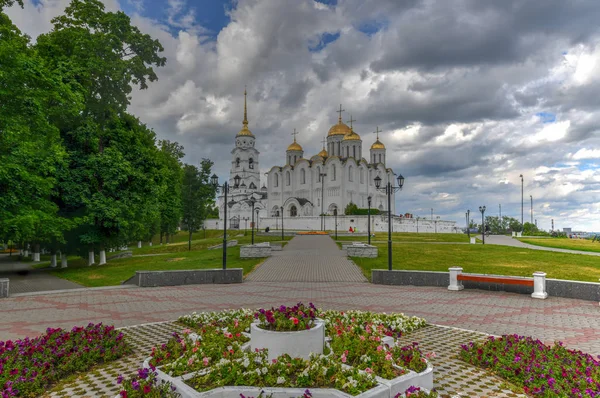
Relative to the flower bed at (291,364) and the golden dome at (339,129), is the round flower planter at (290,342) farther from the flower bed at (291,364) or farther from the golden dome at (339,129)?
the golden dome at (339,129)

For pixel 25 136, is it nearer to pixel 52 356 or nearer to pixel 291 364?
pixel 52 356

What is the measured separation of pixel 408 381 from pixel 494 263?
17392 millimetres

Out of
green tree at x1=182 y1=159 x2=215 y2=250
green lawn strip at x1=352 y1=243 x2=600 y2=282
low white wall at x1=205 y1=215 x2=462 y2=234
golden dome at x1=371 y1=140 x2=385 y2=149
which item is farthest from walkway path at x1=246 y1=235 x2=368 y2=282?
golden dome at x1=371 y1=140 x2=385 y2=149

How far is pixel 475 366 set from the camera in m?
6.04

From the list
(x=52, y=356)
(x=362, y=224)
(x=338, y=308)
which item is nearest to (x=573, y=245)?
(x=362, y=224)

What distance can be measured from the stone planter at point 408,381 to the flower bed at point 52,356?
4380 mm

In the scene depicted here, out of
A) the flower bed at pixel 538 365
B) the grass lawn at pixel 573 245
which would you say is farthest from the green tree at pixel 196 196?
the grass lawn at pixel 573 245

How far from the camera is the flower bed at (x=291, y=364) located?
4637 mm

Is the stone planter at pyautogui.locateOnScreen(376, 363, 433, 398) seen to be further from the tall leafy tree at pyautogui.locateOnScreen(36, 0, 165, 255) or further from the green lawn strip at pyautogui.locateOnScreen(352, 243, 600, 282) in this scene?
the tall leafy tree at pyautogui.locateOnScreen(36, 0, 165, 255)

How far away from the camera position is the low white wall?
5684 centimetres

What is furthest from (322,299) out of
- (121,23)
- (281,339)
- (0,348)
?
(121,23)

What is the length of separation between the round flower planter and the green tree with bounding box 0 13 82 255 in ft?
46.2

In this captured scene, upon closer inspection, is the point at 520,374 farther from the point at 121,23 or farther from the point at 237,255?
the point at 121,23

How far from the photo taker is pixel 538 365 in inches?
213
